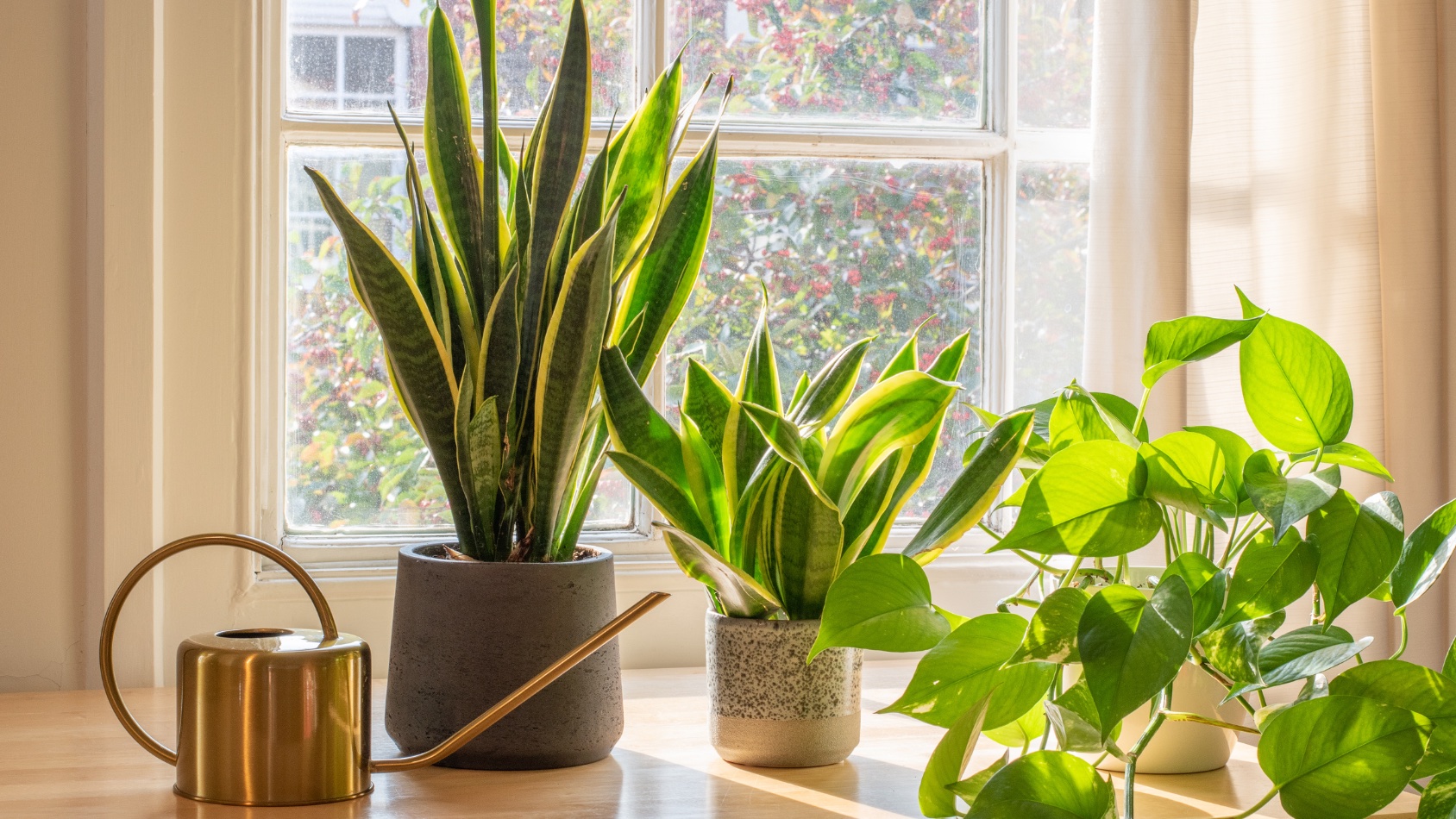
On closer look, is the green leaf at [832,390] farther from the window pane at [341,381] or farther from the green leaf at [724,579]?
the window pane at [341,381]

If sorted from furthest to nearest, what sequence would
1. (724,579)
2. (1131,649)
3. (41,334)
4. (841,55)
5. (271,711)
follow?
(841,55) → (41,334) → (724,579) → (271,711) → (1131,649)

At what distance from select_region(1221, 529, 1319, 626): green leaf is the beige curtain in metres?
0.71

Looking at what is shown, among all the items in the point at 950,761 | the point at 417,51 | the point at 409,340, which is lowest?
the point at 950,761

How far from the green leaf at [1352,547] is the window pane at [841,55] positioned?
0.93 m

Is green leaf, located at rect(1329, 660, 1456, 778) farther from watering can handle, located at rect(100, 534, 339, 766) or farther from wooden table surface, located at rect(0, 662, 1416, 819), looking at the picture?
watering can handle, located at rect(100, 534, 339, 766)

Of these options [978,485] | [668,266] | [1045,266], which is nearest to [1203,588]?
[978,485]

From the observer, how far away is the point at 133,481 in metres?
1.08

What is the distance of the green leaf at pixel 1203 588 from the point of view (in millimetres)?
472

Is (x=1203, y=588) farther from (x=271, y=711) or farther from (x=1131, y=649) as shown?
(x=271, y=711)

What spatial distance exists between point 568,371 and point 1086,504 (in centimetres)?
39

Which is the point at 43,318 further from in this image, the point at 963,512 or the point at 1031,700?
the point at 1031,700

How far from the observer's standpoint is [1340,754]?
45 cm

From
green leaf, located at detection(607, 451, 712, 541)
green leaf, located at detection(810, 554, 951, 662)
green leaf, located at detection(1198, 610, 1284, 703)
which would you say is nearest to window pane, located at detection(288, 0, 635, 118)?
green leaf, located at detection(607, 451, 712, 541)

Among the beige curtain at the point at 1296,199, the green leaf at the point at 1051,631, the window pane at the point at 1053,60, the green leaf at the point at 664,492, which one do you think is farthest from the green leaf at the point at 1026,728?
the window pane at the point at 1053,60
